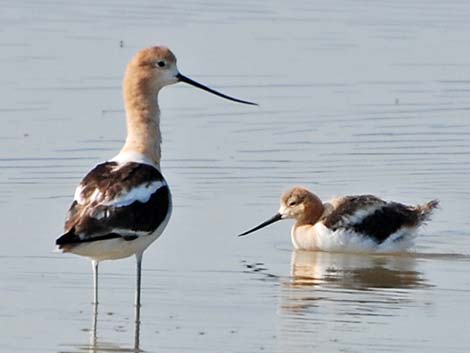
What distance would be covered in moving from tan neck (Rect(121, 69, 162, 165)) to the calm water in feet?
2.89

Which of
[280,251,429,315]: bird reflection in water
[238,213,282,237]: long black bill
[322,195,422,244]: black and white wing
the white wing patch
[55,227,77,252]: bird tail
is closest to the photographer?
[55,227,77,252]: bird tail

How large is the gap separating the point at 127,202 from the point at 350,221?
3.53 m

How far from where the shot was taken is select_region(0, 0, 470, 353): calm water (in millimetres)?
10219

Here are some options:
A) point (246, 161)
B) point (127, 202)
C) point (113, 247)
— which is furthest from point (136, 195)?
point (246, 161)

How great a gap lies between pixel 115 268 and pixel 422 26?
9.76 metres

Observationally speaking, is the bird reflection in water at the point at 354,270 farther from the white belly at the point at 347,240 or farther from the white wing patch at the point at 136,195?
the white wing patch at the point at 136,195

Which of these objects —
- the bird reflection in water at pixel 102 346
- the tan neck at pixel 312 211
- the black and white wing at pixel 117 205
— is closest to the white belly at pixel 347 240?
the tan neck at pixel 312 211

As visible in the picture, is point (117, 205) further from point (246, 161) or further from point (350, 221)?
point (246, 161)

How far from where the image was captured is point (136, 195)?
404 inches

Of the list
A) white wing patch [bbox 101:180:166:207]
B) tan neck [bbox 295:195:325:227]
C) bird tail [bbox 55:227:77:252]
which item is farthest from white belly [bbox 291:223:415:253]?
bird tail [bbox 55:227:77:252]

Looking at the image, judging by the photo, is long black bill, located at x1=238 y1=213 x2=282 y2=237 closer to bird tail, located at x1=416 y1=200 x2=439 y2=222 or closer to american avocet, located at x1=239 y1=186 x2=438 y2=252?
american avocet, located at x1=239 y1=186 x2=438 y2=252

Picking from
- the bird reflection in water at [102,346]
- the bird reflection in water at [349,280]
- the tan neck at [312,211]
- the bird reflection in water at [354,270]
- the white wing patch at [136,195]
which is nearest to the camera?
the bird reflection in water at [102,346]

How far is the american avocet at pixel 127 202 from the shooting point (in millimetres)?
9984

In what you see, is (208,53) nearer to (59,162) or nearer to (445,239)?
(59,162)
